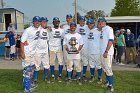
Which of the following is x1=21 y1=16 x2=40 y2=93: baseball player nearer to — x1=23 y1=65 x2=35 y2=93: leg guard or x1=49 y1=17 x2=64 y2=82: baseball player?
x1=23 y1=65 x2=35 y2=93: leg guard

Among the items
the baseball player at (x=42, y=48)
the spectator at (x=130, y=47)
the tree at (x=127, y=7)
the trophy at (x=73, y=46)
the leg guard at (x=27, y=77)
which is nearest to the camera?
the leg guard at (x=27, y=77)

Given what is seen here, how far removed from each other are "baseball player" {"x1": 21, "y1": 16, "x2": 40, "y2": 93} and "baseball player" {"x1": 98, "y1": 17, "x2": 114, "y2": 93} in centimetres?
204

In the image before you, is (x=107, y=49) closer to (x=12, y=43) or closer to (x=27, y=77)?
(x=27, y=77)

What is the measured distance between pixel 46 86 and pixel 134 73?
4183 mm

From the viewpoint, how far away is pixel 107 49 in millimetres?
8172

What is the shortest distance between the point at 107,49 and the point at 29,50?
7.76 feet

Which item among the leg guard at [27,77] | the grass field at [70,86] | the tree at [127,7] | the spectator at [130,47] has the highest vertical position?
the tree at [127,7]

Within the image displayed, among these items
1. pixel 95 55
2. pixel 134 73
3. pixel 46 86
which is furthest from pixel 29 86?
pixel 134 73

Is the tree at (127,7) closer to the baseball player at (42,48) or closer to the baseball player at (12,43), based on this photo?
the baseball player at (12,43)

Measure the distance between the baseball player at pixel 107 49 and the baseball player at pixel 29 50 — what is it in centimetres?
204

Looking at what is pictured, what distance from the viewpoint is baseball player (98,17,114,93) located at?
8.21 meters

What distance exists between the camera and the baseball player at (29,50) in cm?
802

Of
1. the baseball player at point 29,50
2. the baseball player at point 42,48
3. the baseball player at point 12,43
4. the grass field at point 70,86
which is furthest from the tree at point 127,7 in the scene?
the baseball player at point 29,50

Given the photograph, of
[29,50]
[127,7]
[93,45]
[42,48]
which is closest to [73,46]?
[93,45]
